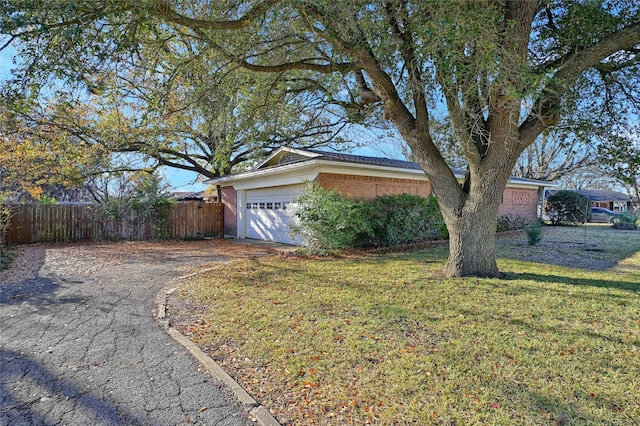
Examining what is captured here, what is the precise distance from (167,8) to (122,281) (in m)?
5.20

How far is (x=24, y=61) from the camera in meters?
5.40

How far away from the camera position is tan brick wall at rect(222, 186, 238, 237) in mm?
17016

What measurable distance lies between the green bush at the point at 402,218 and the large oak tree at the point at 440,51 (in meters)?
4.04

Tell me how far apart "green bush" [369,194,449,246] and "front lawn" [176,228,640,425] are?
4231mm

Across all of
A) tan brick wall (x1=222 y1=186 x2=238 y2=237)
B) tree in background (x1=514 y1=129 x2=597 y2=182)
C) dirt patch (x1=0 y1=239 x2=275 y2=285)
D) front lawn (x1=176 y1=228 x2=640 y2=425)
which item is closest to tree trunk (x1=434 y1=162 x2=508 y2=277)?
front lawn (x1=176 y1=228 x2=640 y2=425)

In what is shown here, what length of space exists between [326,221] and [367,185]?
330 centimetres

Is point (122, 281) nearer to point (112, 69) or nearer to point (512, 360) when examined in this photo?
point (112, 69)

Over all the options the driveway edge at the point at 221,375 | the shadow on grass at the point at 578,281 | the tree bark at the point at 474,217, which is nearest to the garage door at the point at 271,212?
the tree bark at the point at 474,217

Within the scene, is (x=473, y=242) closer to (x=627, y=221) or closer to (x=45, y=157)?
(x=45, y=157)

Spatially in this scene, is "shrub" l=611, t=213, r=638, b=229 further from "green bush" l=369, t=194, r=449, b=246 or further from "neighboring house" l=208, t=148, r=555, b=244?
"green bush" l=369, t=194, r=449, b=246

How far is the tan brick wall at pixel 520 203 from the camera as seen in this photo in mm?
19237

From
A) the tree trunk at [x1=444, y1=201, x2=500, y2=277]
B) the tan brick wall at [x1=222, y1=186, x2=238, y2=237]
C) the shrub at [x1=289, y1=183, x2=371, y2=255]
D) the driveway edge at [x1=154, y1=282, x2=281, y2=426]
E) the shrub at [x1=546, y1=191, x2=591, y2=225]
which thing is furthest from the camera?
the shrub at [x1=546, y1=191, x2=591, y2=225]

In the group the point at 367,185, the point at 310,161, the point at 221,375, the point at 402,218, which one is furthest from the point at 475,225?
the point at 367,185

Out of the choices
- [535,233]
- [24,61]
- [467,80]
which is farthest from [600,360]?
[535,233]
